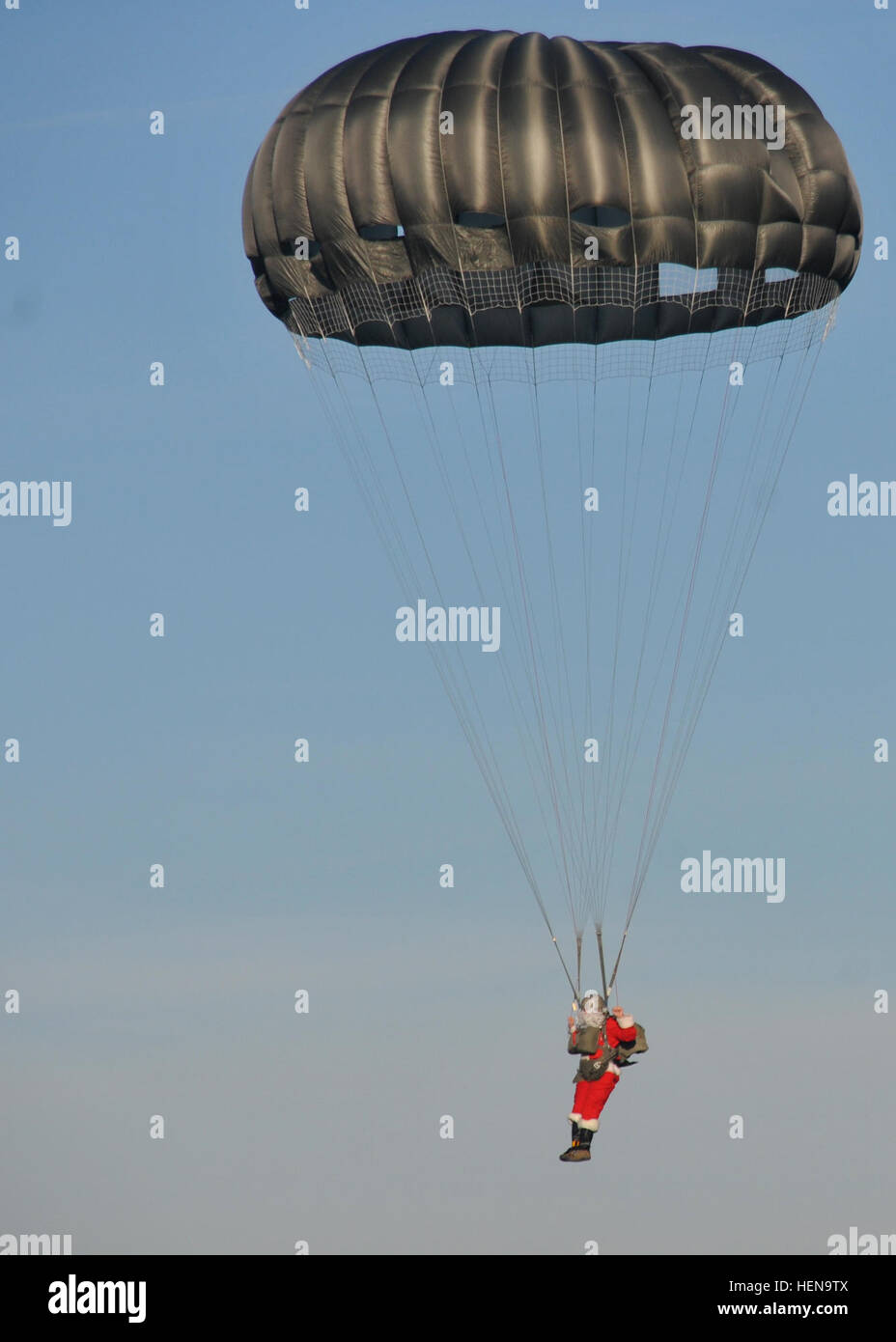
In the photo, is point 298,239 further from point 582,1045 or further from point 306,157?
point 582,1045

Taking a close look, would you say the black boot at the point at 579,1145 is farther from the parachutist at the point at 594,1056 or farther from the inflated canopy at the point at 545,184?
the inflated canopy at the point at 545,184

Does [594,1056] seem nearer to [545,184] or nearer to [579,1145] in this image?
[579,1145]

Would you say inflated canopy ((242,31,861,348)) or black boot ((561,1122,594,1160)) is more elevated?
inflated canopy ((242,31,861,348))

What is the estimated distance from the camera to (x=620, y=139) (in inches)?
1689

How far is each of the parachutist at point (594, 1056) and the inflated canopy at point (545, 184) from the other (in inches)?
393

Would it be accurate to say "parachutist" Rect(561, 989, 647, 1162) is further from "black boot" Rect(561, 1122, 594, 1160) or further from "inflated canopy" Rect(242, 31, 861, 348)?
"inflated canopy" Rect(242, 31, 861, 348)

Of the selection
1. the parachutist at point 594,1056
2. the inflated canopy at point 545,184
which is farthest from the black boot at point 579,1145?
the inflated canopy at point 545,184

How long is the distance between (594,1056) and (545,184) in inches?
467

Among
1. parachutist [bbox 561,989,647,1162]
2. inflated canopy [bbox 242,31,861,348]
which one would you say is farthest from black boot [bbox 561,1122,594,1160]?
inflated canopy [bbox 242,31,861,348]

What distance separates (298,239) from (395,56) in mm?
2923

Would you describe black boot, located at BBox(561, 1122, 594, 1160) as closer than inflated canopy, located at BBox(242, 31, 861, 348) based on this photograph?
Yes

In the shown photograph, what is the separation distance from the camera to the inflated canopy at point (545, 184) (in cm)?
4291

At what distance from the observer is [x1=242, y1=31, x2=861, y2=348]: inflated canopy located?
141ft
